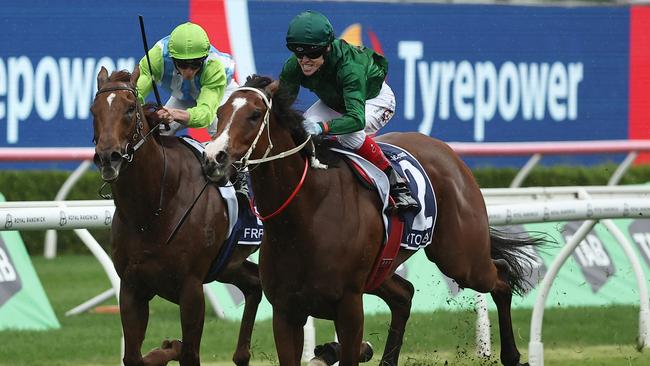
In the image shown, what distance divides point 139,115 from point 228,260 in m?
0.91

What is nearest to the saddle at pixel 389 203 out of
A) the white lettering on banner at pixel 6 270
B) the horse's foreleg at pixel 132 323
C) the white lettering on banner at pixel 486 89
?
the horse's foreleg at pixel 132 323

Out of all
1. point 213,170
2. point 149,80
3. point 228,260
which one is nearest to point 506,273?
point 228,260

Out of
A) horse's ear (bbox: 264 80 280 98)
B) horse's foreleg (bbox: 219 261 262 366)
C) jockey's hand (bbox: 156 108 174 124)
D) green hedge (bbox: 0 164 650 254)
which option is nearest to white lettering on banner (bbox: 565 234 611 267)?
green hedge (bbox: 0 164 650 254)

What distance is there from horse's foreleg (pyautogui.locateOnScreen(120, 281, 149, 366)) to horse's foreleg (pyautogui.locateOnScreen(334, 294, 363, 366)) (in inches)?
34.1

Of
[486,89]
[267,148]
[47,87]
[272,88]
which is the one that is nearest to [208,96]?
[272,88]

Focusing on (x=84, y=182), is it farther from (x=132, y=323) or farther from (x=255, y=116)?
(x=255, y=116)

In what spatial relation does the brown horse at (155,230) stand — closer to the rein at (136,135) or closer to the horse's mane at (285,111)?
the rein at (136,135)

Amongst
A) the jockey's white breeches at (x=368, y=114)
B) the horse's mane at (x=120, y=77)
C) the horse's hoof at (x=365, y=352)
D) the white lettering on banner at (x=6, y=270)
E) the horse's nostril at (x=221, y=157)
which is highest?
the horse's mane at (x=120, y=77)

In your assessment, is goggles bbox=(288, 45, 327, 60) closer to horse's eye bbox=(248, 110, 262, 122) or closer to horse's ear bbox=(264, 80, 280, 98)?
horse's ear bbox=(264, 80, 280, 98)

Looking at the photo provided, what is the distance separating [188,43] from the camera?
18.7 feet

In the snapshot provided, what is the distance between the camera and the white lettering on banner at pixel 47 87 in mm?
10844

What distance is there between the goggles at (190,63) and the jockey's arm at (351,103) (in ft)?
2.59

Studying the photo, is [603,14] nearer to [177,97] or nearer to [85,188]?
[85,188]

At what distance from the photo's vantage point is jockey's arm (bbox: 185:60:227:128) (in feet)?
18.7
